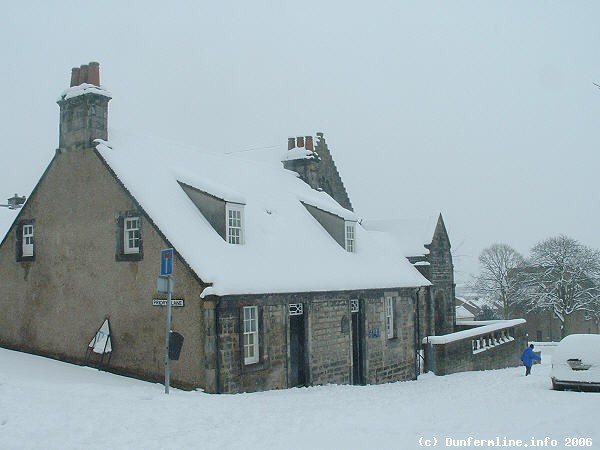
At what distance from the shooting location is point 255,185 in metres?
24.5

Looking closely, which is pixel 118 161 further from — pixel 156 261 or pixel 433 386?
pixel 433 386

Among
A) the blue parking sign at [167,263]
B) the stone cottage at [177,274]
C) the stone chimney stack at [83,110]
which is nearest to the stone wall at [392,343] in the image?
the stone cottage at [177,274]

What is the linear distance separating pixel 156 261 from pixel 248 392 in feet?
14.3

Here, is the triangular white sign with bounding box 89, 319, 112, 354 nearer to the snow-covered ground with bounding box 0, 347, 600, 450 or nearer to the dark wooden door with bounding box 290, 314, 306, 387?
the snow-covered ground with bounding box 0, 347, 600, 450

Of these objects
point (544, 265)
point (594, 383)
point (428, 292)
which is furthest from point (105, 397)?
point (544, 265)

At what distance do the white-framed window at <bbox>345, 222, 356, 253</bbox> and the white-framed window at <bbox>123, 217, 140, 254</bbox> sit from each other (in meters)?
9.92

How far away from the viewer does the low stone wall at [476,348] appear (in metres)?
26.3

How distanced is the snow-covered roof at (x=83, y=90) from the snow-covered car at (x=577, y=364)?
1529 centimetres

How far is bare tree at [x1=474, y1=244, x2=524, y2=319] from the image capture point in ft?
225

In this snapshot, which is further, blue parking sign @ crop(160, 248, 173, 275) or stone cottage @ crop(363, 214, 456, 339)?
stone cottage @ crop(363, 214, 456, 339)

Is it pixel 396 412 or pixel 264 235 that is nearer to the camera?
pixel 396 412

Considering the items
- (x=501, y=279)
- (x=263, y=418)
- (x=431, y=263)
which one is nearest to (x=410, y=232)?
(x=431, y=263)

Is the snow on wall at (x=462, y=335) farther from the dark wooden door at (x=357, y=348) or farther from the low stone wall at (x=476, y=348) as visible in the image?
the dark wooden door at (x=357, y=348)

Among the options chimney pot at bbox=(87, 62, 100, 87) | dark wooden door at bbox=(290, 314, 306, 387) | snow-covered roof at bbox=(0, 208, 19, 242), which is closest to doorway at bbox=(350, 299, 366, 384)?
dark wooden door at bbox=(290, 314, 306, 387)
